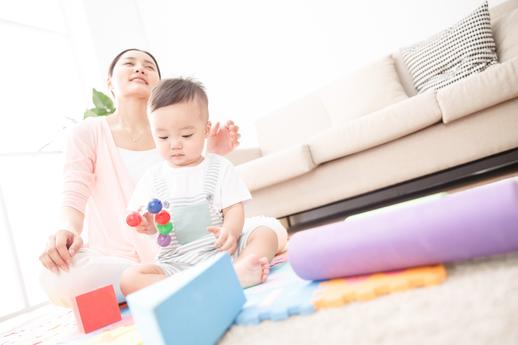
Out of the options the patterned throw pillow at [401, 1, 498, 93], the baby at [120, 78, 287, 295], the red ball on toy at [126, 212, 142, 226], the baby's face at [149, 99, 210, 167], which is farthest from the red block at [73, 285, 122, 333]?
the patterned throw pillow at [401, 1, 498, 93]

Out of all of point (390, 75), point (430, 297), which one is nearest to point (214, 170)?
point (430, 297)

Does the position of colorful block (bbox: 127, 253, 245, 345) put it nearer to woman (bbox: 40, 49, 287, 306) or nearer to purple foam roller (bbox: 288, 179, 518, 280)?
purple foam roller (bbox: 288, 179, 518, 280)

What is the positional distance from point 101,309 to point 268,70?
259 centimetres

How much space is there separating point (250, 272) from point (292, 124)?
6.41ft

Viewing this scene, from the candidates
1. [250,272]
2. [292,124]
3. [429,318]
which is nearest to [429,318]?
[429,318]

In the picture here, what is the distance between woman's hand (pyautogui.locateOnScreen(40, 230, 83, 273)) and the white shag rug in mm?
612

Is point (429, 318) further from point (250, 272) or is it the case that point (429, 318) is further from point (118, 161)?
point (118, 161)

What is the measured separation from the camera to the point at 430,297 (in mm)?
474

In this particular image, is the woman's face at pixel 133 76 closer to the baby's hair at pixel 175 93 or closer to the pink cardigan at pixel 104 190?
the pink cardigan at pixel 104 190

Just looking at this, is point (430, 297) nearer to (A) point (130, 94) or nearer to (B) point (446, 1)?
(A) point (130, 94)

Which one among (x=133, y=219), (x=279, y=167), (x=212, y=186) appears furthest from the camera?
(x=279, y=167)

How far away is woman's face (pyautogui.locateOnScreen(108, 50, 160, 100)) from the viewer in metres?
1.31

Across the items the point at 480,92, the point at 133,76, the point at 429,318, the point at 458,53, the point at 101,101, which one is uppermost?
the point at 101,101

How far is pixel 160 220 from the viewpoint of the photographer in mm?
931
